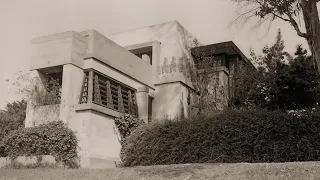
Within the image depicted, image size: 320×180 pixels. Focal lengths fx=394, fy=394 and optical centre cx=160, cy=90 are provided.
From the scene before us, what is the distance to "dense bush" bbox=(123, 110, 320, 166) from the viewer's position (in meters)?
11.3

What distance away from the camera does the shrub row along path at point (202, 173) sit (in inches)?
324

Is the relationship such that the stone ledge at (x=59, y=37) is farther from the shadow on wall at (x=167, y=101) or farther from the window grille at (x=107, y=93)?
the shadow on wall at (x=167, y=101)

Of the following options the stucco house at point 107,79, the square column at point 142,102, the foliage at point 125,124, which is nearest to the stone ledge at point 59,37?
the stucco house at point 107,79

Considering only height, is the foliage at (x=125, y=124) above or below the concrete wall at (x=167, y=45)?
below

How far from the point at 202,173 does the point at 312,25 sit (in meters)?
5.15

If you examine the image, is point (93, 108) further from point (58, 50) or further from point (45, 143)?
point (58, 50)

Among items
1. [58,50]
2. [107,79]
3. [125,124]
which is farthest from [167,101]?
[58,50]

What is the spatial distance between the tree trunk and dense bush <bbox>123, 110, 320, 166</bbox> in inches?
77.8

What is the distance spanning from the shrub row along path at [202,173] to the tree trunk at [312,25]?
3389mm

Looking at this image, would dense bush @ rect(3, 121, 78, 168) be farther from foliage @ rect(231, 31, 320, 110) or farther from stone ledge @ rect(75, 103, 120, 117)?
foliage @ rect(231, 31, 320, 110)

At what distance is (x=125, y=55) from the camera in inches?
717

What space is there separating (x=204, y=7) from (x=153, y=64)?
6.06 metres

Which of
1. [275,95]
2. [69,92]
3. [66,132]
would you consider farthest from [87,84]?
[275,95]

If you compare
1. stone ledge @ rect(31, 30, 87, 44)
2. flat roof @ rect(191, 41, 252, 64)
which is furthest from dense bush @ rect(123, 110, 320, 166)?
flat roof @ rect(191, 41, 252, 64)
